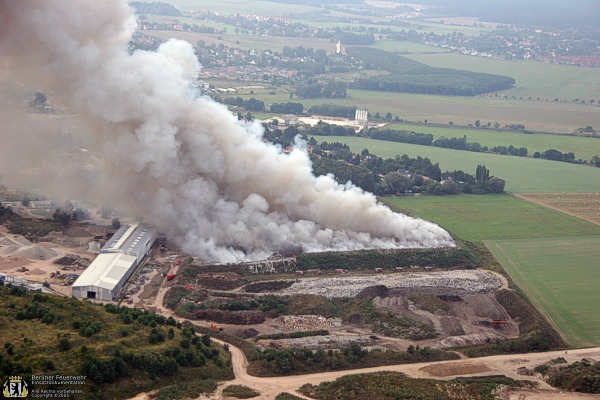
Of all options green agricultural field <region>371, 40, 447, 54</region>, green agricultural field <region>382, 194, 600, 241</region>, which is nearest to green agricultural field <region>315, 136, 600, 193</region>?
green agricultural field <region>382, 194, 600, 241</region>

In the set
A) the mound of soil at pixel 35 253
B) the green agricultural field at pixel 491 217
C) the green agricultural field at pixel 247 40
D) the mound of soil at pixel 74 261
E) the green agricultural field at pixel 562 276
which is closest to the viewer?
the green agricultural field at pixel 562 276

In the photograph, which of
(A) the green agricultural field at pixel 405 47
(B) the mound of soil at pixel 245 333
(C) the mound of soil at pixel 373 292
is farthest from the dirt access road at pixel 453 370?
(A) the green agricultural field at pixel 405 47

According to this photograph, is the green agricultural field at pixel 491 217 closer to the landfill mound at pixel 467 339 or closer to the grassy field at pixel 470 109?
the landfill mound at pixel 467 339

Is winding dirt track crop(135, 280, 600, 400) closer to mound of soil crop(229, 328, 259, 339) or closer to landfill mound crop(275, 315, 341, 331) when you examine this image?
mound of soil crop(229, 328, 259, 339)

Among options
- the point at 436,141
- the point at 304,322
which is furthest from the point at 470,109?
the point at 304,322

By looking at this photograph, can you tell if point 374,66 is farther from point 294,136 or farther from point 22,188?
point 22,188

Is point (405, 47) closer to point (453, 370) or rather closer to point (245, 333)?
point (245, 333)
